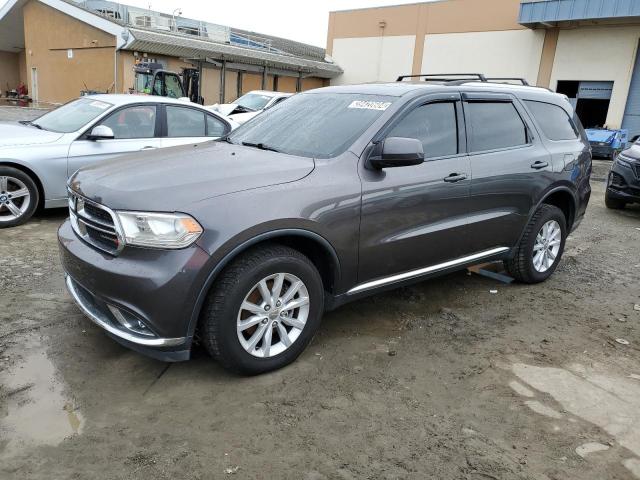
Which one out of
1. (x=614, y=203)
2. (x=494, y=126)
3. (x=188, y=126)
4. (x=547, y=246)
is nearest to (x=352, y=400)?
(x=494, y=126)

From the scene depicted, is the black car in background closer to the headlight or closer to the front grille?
the headlight

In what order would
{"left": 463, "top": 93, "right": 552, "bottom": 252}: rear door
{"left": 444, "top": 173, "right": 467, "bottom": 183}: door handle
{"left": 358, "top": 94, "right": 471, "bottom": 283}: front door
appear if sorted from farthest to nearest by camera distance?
{"left": 463, "top": 93, "right": 552, "bottom": 252}: rear door < {"left": 444, "top": 173, "right": 467, "bottom": 183}: door handle < {"left": 358, "top": 94, "right": 471, "bottom": 283}: front door

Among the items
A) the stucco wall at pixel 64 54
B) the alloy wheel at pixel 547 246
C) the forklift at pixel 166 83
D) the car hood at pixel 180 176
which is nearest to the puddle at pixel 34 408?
the car hood at pixel 180 176

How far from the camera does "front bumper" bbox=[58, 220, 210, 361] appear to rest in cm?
276

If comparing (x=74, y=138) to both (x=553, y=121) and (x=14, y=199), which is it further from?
(x=553, y=121)

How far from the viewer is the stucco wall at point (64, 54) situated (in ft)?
81.1

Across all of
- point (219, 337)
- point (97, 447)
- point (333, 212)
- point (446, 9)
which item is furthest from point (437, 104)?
point (446, 9)

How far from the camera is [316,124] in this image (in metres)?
3.87

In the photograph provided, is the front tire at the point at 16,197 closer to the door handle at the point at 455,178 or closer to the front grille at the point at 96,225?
the front grille at the point at 96,225

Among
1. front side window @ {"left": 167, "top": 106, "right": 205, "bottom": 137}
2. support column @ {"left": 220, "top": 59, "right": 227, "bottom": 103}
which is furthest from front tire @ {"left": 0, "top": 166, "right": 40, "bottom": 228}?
support column @ {"left": 220, "top": 59, "right": 227, "bottom": 103}

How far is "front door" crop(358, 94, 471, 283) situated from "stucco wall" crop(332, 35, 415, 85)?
94.5 ft

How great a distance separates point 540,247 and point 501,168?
1158 mm

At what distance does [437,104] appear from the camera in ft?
13.1

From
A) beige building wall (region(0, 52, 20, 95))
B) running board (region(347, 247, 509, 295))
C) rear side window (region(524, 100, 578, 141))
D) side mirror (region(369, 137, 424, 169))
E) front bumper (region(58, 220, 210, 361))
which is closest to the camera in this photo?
front bumper (region(58, 220, 210, 361))
